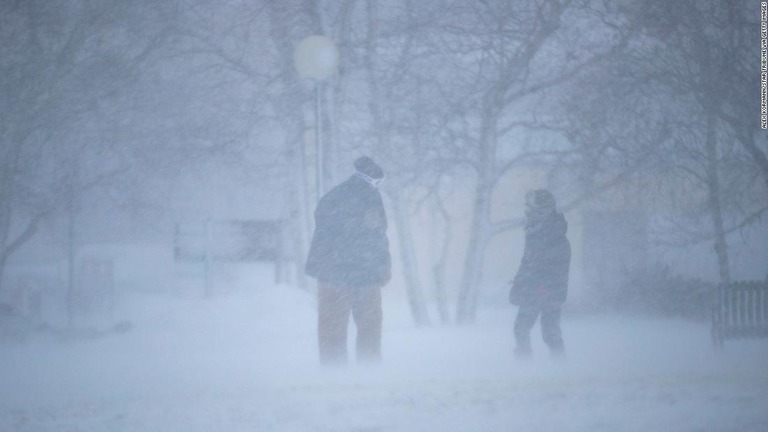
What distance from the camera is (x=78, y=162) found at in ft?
32.1

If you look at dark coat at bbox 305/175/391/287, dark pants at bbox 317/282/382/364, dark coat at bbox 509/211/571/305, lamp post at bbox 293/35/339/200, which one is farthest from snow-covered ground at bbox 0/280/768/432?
lamp post at bbox 293/35/339/200

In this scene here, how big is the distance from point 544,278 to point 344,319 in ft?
7.00

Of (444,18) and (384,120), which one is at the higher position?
(444,18)

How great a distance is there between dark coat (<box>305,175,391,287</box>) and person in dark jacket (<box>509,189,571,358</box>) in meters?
1.66

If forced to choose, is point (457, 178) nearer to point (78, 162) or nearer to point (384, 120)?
point (384, 120)

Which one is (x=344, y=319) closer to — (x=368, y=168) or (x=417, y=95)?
(x=368, y=168)

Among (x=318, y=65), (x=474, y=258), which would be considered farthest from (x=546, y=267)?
(x=318, y=65)

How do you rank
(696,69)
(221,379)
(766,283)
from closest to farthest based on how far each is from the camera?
(221,379)
(766,283)
(696,69)

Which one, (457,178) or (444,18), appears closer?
(444,18)

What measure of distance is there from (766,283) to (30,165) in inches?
385

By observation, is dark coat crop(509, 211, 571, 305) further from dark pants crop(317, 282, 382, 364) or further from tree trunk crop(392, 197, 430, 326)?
tree trunk crop(392, 197, 430, 326)

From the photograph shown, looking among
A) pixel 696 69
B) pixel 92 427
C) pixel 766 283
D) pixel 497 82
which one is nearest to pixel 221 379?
pixel 92 427

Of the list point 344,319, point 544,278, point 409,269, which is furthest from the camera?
point 409,269

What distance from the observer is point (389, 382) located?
6207mm
